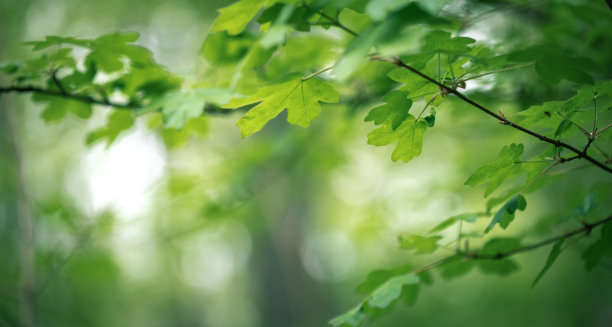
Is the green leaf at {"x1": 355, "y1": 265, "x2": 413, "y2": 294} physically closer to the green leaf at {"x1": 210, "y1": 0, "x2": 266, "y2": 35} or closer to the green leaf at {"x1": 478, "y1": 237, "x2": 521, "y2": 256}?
the green leaf at {"x1": 478, "y1": 237, "x2": 521, "y2": 256}

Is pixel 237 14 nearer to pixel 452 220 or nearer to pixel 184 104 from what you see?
pixel 184 104

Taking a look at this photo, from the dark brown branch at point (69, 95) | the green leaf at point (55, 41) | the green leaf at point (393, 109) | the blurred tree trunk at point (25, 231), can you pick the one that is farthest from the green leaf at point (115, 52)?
the blurred tree trunk at point (25, 231)

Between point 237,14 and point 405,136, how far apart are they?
2.32 ft

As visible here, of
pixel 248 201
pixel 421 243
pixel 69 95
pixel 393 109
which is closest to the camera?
pixel 393 109

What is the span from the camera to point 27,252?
9.48 ft

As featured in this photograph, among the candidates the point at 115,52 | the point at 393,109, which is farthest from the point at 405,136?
the point at 115,52

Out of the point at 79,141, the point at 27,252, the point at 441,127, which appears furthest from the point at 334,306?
the point at 27,252

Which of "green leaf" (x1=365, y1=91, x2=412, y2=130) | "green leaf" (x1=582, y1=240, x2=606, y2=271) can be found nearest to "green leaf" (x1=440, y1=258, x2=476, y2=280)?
"green leaf" (x1=582, y1=240, x2=606, y2=271)

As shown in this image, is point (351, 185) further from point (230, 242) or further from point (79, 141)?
point (79, 141)

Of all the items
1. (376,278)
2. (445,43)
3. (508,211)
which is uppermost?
(445,43)

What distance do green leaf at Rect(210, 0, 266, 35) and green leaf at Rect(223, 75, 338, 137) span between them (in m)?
0.25

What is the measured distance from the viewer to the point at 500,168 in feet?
4.25

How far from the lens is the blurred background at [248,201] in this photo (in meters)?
3.23

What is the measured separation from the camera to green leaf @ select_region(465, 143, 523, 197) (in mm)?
1269
